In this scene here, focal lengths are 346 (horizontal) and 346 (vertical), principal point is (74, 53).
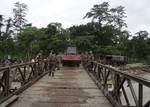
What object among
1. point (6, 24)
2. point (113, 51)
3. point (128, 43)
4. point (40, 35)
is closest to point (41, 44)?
point (40, 35)

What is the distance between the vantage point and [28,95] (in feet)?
36.5

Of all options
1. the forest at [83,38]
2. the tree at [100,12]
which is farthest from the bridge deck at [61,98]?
the tree at [100,12]

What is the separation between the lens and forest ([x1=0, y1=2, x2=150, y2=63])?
64.6m

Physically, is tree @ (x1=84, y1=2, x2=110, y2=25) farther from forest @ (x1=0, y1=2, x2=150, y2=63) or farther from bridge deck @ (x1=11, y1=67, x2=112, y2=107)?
bridge deck @ (x1=11, y1=67, x2=112, y2=107)

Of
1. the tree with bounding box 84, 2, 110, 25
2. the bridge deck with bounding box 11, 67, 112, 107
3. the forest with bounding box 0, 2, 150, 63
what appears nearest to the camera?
the bridge deck with bounding box 11, 67, 112, 107

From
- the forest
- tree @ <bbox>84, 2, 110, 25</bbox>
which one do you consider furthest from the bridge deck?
tree @ <bbox>84, 2, 110, 25</bbox>

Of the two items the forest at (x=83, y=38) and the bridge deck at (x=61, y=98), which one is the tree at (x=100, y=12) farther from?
the bridge deck at (x=61, y=98)

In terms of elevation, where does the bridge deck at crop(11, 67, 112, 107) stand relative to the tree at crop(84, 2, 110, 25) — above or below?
below

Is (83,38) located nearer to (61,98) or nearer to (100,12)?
(100,12)

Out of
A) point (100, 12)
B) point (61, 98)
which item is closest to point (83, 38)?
point (100, 12)

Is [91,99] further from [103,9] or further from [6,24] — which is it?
[6,24]

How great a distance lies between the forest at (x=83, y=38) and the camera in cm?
6460

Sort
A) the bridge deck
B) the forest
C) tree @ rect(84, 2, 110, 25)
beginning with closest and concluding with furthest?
the bridge deck → the forest → tree @ rect(84, 2, 110, 25)

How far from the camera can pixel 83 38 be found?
68.9 metres
